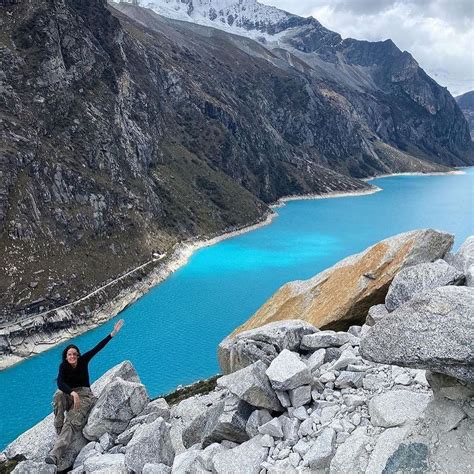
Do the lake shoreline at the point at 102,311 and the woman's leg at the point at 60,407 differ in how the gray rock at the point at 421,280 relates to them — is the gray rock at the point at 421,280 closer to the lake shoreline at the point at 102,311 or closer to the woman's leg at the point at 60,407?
the woman's leg at the point at 60,407

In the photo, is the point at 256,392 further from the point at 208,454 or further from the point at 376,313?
the point at 376,313

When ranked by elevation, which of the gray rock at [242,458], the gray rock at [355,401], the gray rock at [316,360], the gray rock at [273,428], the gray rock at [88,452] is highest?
the gray rock at [316,360]

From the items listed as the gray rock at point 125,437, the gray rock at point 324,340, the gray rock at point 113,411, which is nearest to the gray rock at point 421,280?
the gray rock at point 324,340

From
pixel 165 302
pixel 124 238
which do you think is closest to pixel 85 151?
pixel 124 238

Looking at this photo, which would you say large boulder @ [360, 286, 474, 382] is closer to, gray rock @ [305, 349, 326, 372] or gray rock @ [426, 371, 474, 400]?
gray rock @ [426, 371, 474, 400]

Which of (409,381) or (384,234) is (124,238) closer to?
(384,234)
